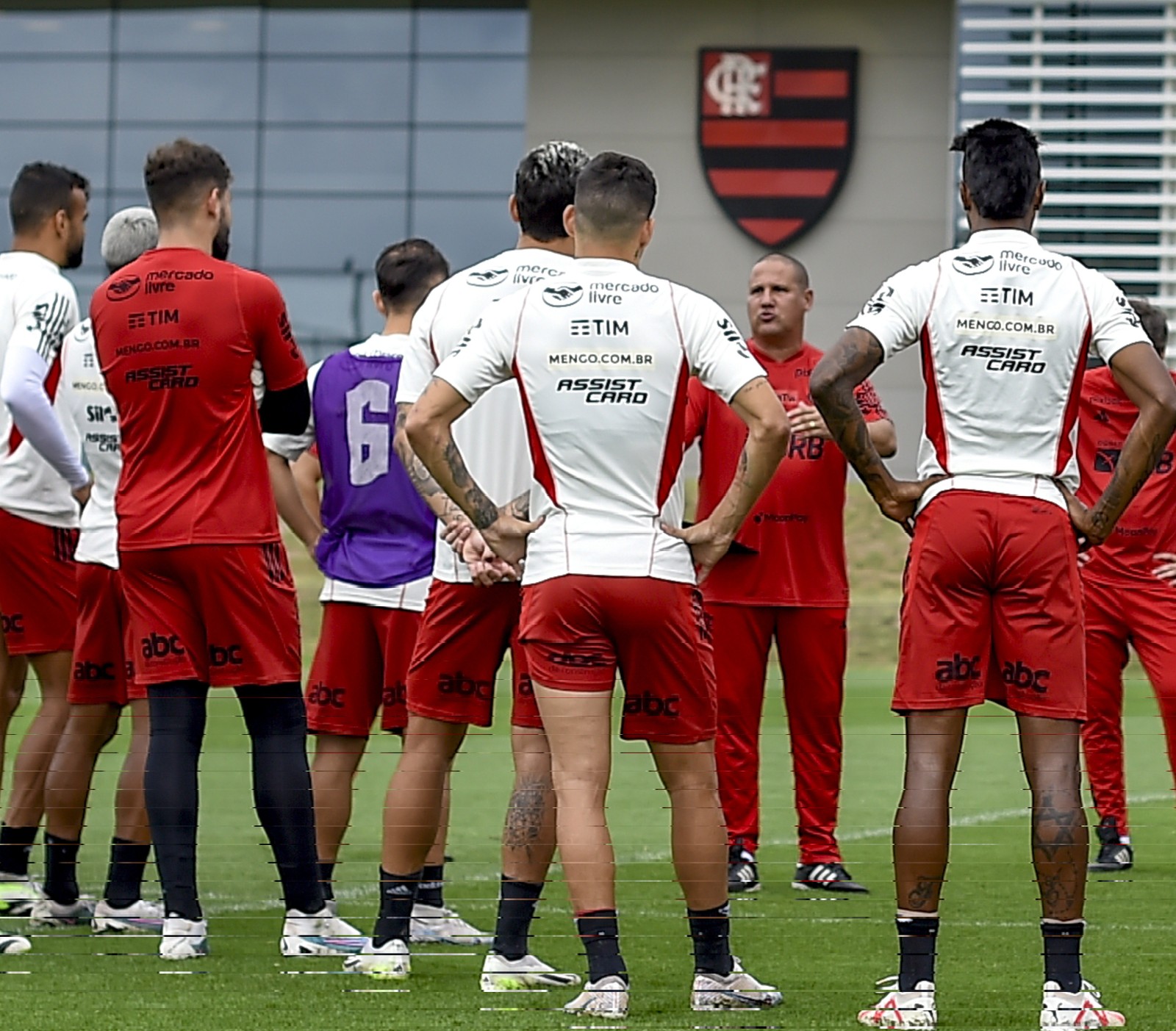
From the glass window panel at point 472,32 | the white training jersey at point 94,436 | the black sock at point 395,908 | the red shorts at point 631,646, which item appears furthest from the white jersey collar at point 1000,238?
the glass window panel at point 472,32

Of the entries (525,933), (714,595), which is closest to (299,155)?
(714,595)

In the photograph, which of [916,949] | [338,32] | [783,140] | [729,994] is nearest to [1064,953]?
[916,949]

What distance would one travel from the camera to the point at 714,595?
7.91 m

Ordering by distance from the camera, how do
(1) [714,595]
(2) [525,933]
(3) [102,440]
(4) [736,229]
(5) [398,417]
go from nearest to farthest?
(2) [525,933], (5) [398,417], (3) [102,440], (1) [714,595], (4) [736,229]

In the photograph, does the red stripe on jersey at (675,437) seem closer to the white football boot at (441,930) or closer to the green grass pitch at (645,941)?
the green grass pitch at (645,941)

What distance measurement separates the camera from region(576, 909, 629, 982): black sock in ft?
16.5

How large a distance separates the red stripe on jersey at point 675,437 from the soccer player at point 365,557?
5.46 feet

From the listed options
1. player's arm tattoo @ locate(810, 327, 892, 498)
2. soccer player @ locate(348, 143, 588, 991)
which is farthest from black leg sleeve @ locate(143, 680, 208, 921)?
player's arm tattoo @ locate(810, 327, 892, 498)

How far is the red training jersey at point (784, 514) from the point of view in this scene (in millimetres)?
7793

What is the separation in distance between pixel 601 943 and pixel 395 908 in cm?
86

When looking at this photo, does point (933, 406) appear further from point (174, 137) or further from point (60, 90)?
point (60, 90)

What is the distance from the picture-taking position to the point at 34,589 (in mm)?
7070

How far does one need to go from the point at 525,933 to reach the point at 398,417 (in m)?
1.58

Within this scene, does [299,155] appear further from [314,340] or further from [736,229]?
[736,229]
